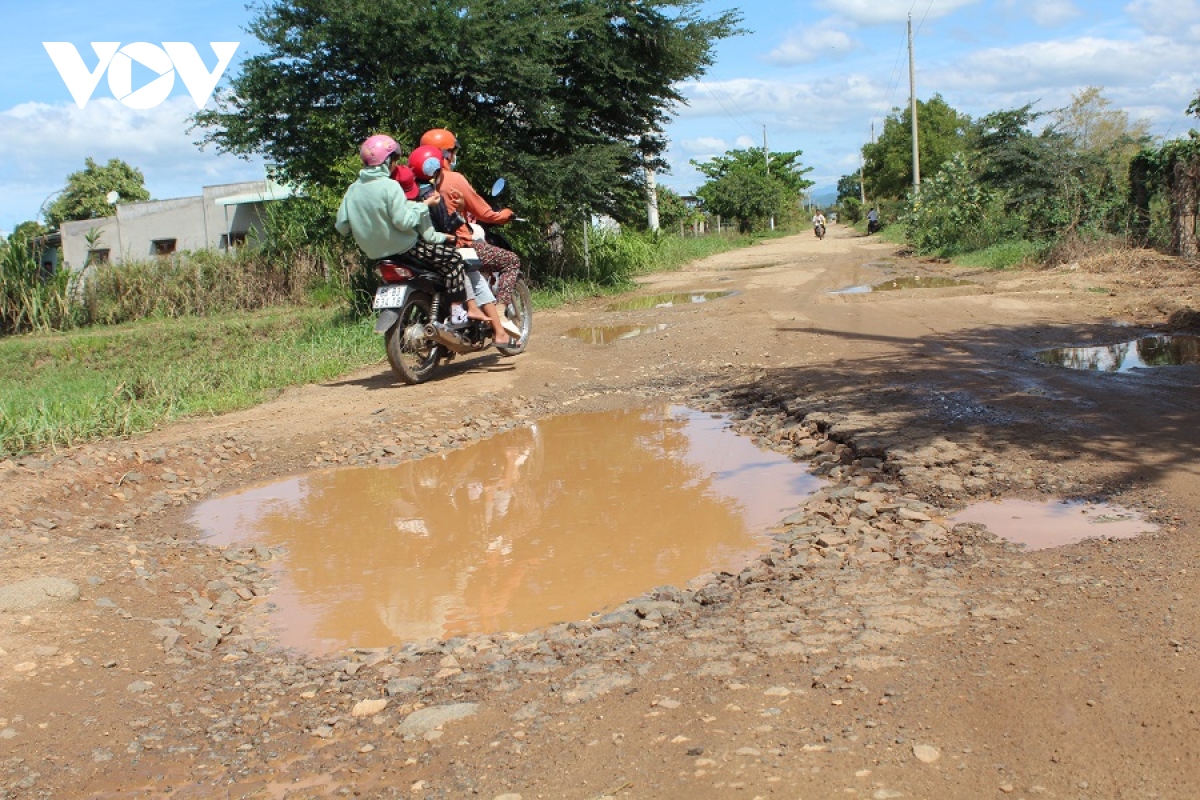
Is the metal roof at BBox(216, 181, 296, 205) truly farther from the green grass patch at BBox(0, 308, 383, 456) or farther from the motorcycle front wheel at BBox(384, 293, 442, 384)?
the motorcycle front wheel at BBox(384, 293, 442, 384)

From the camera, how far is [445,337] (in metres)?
7.74

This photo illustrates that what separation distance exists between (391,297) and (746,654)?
16.7 ft

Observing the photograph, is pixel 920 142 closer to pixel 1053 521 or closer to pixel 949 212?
pixel 949 212

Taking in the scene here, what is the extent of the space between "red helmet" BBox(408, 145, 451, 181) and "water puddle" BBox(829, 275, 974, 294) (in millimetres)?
6509

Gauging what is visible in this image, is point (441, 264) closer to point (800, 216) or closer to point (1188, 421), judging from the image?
point (1188, 421)

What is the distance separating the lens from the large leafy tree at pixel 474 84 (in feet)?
39.8

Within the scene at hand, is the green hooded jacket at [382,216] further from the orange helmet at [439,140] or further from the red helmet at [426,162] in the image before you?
the orange helmet at [439,140]

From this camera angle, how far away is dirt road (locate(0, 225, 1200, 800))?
234 centimetres

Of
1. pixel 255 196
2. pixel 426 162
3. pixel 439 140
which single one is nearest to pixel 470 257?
pixel 426 162

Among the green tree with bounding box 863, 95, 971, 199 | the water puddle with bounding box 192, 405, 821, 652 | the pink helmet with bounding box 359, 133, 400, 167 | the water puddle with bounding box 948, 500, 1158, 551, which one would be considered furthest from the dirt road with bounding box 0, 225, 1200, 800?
the green tree with bounding box 863, 95, 971, 199

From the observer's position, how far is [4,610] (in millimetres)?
3451

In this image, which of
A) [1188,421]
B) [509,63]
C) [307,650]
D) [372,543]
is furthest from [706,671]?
[509,63]

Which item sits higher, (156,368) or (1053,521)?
(156,368)

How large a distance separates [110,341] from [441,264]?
30.8ft
